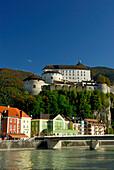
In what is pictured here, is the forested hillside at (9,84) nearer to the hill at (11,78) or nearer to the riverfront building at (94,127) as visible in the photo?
the hill at (11,78)

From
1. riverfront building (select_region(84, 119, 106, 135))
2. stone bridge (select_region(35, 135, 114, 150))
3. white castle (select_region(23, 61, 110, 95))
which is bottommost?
stone bridge (select_region(35, 135, 114, 150))

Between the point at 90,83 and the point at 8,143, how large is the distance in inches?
2240

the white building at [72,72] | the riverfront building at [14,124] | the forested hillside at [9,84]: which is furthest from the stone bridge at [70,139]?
the white building at [72,72]

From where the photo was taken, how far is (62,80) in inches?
4070

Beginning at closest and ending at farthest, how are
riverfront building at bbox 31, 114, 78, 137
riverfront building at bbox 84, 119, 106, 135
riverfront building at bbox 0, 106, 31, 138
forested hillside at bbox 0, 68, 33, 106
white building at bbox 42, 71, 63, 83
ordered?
riverfront building at bbox 0, 106, 31, 138
riverfront building at bbox 31, 114, 78, 137
riverfront building at bbox 84, 119, 106, 135
white building at bbox 42, 71, 63, 83
forested hillside at bbox 0, 68, 33, 106

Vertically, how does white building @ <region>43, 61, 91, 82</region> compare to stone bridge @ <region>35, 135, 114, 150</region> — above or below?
above

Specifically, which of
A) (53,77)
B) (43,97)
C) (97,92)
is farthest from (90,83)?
(43,97)

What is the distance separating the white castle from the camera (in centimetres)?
9075

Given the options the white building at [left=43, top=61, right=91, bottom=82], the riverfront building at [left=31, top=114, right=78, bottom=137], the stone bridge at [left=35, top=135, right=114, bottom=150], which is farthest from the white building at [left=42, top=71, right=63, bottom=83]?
the stone bridge at [left=35, top=135, right=114, bottom=150]

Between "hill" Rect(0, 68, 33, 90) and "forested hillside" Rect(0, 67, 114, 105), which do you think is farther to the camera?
"hill" Rect(0, 68, 33, 90)

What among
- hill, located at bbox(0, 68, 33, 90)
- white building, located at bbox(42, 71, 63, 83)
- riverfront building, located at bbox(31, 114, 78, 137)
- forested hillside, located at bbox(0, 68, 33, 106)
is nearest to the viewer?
riverfront building, located at bbox(31, 114, 78, 137)

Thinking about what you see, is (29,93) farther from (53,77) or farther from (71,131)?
(71,131)

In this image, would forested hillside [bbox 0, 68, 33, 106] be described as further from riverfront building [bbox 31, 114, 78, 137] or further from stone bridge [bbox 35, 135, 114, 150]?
stone bridge [bbox 35, 135, 114, 150]

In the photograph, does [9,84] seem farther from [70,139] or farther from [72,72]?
[70,139]
